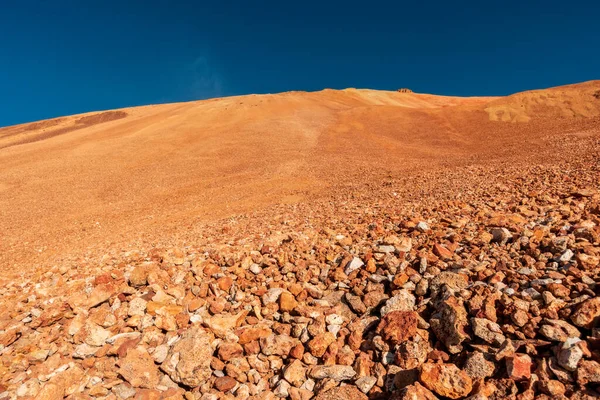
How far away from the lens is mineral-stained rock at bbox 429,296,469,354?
326 centimetres

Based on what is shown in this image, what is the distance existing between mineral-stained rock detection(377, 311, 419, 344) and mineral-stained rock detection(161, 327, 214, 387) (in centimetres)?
183

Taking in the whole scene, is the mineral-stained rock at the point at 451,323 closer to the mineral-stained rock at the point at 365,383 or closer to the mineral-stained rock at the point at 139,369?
the mineral-stained rock at the point at 365,383

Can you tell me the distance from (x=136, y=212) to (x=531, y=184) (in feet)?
41.6

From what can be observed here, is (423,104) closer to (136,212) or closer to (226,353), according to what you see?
(136,212)

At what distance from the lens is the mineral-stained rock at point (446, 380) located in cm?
281

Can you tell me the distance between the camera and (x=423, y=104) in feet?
161

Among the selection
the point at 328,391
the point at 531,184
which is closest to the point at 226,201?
the point at 531,184

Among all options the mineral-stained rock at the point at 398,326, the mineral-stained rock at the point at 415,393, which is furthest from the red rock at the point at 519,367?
the mineral-stained rock at the point at 398,326

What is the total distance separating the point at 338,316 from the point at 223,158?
60.5 ft

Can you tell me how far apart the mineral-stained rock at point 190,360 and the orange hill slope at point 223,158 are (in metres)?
6.40

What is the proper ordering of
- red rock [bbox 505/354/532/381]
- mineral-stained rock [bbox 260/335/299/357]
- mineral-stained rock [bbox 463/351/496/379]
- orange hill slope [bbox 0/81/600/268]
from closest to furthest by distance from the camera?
1. red rock [bbox 505/354/532/381]
2. mineral-stained rock [bbox 463/351/496/379]
3. mineral-stained rock [bbox 260/335/299/357]
4. orange hill slope [bbox 0/81/600/268]

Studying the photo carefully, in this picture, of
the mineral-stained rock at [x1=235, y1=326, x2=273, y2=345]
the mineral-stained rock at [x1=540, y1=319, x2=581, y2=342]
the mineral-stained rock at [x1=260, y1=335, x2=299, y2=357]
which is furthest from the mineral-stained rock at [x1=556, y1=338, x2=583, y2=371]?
the mineral-stained rock at [x1=235, y1=326, x2=273, y2=345]

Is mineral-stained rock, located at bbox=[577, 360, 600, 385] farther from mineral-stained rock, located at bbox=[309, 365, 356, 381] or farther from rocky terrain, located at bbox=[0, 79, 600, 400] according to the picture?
mineral-stained rock, located at bbox=[309, 365, 356, 381]

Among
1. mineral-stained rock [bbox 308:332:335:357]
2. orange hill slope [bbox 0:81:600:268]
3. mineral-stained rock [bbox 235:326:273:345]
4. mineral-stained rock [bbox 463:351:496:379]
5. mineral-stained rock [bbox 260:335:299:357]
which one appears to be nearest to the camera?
mineral-stained rock [bbox 463:351:496:379]
